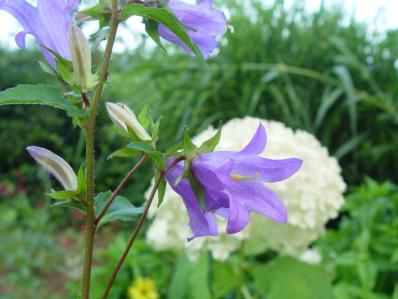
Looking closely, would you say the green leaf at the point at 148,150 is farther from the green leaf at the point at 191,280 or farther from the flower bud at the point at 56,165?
the green leaf at the point at 191,280

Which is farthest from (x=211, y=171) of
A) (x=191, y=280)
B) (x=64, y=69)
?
(x=191, y=280)

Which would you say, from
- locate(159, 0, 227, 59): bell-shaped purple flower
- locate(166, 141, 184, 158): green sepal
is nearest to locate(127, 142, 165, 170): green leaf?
locate(166, 141, 184, 158): green sepal

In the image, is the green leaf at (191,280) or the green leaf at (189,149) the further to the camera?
the green leaf at (191,280)

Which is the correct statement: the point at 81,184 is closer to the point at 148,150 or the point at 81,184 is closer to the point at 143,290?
the point at 148,150

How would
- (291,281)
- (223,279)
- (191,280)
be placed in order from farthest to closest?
(191,280) → (223,279) → (291,281)

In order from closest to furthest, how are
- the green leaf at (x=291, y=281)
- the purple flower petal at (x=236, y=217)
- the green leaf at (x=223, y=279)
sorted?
the purple flower petal at (x=236, y=217) < the green leaf at (x=291, y=281) < the green leaf at (x=223, y=279)

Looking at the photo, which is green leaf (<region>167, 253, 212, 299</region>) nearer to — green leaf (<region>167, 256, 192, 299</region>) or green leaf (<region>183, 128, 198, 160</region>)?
green leaf (<region>167, 256, 192, 299</region>)

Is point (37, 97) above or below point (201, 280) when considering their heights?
above

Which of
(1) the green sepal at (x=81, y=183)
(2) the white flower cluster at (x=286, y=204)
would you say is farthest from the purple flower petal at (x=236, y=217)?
(2) the white flower cluster at (x=286, y=204)
